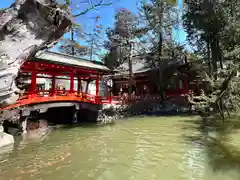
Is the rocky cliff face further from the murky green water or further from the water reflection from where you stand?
the water reflection

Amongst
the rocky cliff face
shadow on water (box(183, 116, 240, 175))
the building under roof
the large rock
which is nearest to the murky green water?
shadow on water (box(183, 116, 240, 175))

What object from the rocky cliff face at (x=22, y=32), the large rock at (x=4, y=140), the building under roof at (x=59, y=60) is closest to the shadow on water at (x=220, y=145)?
the rocky cliff face at (x=22, y=32)

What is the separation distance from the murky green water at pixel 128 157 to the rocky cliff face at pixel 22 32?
14.0 feet

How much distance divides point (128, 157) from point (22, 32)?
233 inches

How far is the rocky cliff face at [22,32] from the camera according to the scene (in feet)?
5.99

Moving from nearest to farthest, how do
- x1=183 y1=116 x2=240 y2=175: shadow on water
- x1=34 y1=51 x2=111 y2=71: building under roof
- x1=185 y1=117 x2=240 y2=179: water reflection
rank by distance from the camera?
x1=185 y1=117 x2=240 y2=179: water reflection, x1=183 y1=116 x2=240 y2=175: shadow on water, x1=34 y1=51 x2=111 y2=71: building under roof

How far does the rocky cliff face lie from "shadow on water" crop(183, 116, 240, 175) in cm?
571

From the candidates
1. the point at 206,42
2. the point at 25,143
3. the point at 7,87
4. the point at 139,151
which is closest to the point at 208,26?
the point at 206,42

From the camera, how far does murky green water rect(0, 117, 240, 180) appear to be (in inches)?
220

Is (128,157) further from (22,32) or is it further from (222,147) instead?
(22,32)

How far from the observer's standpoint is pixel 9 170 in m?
5.91

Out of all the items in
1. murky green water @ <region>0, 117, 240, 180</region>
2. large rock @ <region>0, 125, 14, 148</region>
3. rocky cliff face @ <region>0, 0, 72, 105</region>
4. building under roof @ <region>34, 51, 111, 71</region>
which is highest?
building under roof @ <region>34, 51, 111, 71</region>

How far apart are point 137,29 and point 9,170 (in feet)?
56.7

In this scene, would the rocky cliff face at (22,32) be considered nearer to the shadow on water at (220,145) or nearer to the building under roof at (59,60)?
the shadow on water at (220,145)
